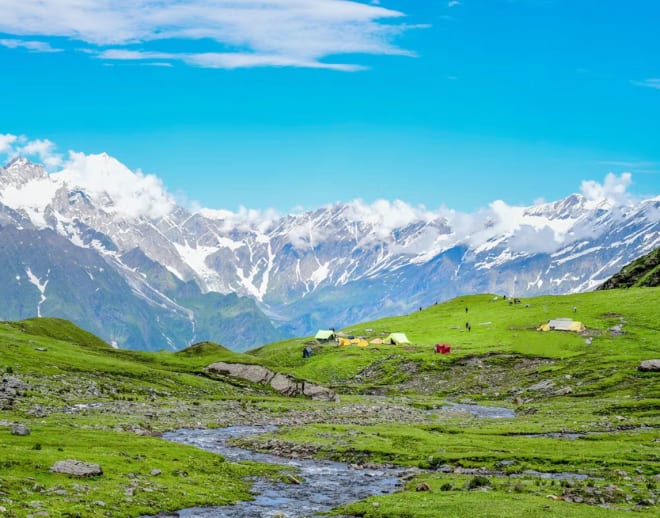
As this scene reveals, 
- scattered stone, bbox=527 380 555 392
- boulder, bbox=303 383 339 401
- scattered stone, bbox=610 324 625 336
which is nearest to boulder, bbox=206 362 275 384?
boulder, bbox=303 383 339 401

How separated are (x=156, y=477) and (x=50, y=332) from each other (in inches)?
5429

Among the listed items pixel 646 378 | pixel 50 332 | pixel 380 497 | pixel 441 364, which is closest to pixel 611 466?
pixel 380 497

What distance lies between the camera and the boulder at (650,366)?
139 meters

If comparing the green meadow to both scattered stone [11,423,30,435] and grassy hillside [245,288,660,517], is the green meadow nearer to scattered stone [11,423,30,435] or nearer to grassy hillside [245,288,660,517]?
grassy hillside [245,288,660,517]

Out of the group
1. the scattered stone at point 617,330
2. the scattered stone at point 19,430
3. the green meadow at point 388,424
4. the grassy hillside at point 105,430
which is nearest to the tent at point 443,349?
the green meadow at point 388,424

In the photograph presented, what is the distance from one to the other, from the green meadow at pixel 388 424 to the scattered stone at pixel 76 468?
699 millimetres

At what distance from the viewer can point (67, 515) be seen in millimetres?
42250

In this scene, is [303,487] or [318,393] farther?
[318,393]

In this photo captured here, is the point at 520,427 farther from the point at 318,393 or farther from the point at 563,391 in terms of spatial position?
the point at 318,393

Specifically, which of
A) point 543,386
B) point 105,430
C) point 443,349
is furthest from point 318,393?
point 105,430

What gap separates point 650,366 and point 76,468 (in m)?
118

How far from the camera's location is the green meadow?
5047cm

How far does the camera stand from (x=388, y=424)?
10469cm

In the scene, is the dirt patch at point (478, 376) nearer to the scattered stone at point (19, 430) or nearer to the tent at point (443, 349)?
the tent at point (443, 349)
